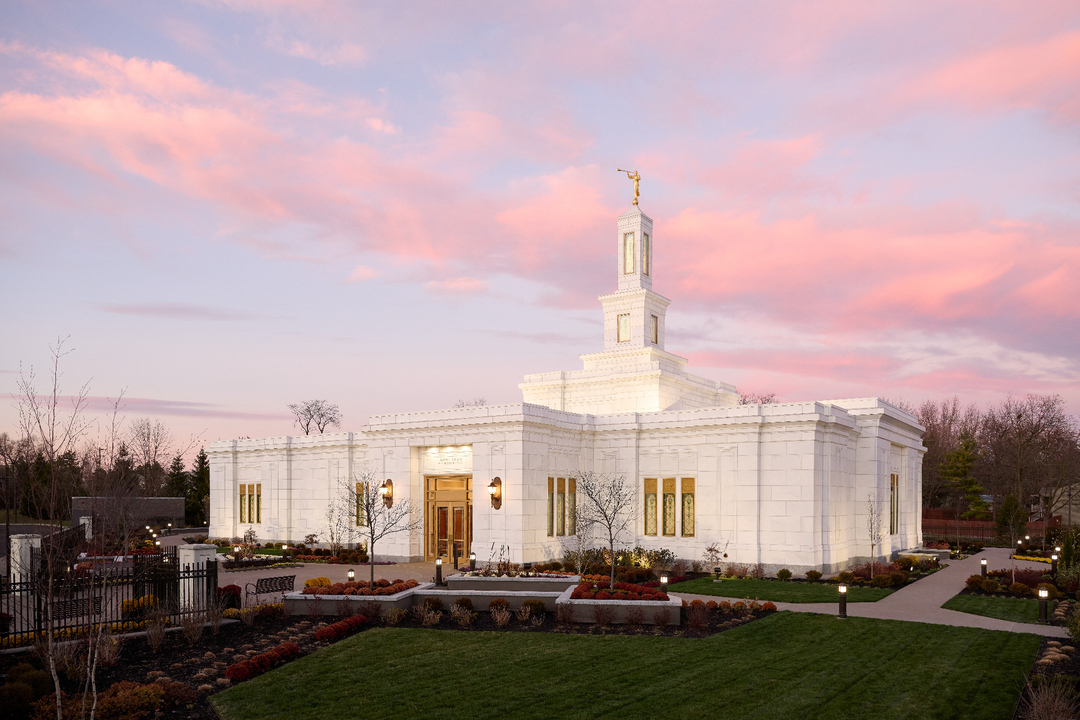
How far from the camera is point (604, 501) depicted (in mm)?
36000

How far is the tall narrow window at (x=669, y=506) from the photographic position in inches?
1385

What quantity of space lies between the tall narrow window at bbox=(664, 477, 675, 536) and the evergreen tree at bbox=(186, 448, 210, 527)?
48017mm

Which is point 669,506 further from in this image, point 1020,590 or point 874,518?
point 1020,590

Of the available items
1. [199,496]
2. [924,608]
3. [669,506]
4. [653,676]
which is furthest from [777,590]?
[199,496]

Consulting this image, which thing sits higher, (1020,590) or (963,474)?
(1020,590)

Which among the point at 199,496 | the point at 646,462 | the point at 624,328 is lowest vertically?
the point at 199,496

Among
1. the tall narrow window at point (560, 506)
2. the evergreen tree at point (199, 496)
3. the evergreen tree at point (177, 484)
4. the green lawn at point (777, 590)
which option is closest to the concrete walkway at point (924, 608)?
the green lawn at point (777, 590)

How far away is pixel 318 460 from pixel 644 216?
23.6 m

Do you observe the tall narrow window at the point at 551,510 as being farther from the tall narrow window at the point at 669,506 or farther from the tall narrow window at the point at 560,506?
the tall narrow window at the point at 669,506

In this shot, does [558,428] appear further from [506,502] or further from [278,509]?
[278,509]

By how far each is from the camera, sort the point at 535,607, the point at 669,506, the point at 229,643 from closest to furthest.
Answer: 1. the point at 229,643
2. the point at 535,607
3. the point at 669,506

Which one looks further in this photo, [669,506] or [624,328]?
[624,328]

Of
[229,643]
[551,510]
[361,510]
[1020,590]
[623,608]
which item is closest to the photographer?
[229,643]

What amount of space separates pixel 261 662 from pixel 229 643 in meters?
3.13
